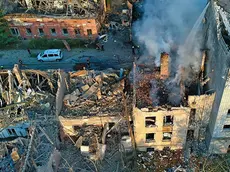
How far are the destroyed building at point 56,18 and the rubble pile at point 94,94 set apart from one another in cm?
1023

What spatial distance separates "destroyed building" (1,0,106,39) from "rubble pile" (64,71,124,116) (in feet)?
33.6

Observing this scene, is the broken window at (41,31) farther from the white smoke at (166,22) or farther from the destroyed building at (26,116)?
the white smoke at (166,22)

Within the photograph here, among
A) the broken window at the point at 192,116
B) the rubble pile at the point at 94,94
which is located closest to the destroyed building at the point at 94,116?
the rubble pile at the point at 94,94

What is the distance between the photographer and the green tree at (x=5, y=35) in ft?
131

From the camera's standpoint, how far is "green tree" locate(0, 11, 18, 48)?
40.0 metres

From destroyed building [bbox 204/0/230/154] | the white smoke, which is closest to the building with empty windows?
destroyed building [bbox 204/0/230/154]

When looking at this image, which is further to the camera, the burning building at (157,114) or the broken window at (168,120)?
the broken window at (168,120)

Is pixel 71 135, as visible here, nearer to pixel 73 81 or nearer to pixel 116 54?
pixel 73 81

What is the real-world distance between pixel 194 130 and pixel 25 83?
16.2 meters

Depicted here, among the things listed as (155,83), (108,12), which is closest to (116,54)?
(108,12)

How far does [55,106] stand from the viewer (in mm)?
29422

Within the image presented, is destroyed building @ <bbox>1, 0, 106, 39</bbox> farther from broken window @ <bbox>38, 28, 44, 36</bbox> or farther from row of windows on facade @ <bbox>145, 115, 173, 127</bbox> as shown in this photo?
row of windows on facade @ <bbox>145, 115, 173, 127</bbox>

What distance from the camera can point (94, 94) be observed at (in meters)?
29.8

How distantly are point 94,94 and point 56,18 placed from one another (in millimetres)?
13850
